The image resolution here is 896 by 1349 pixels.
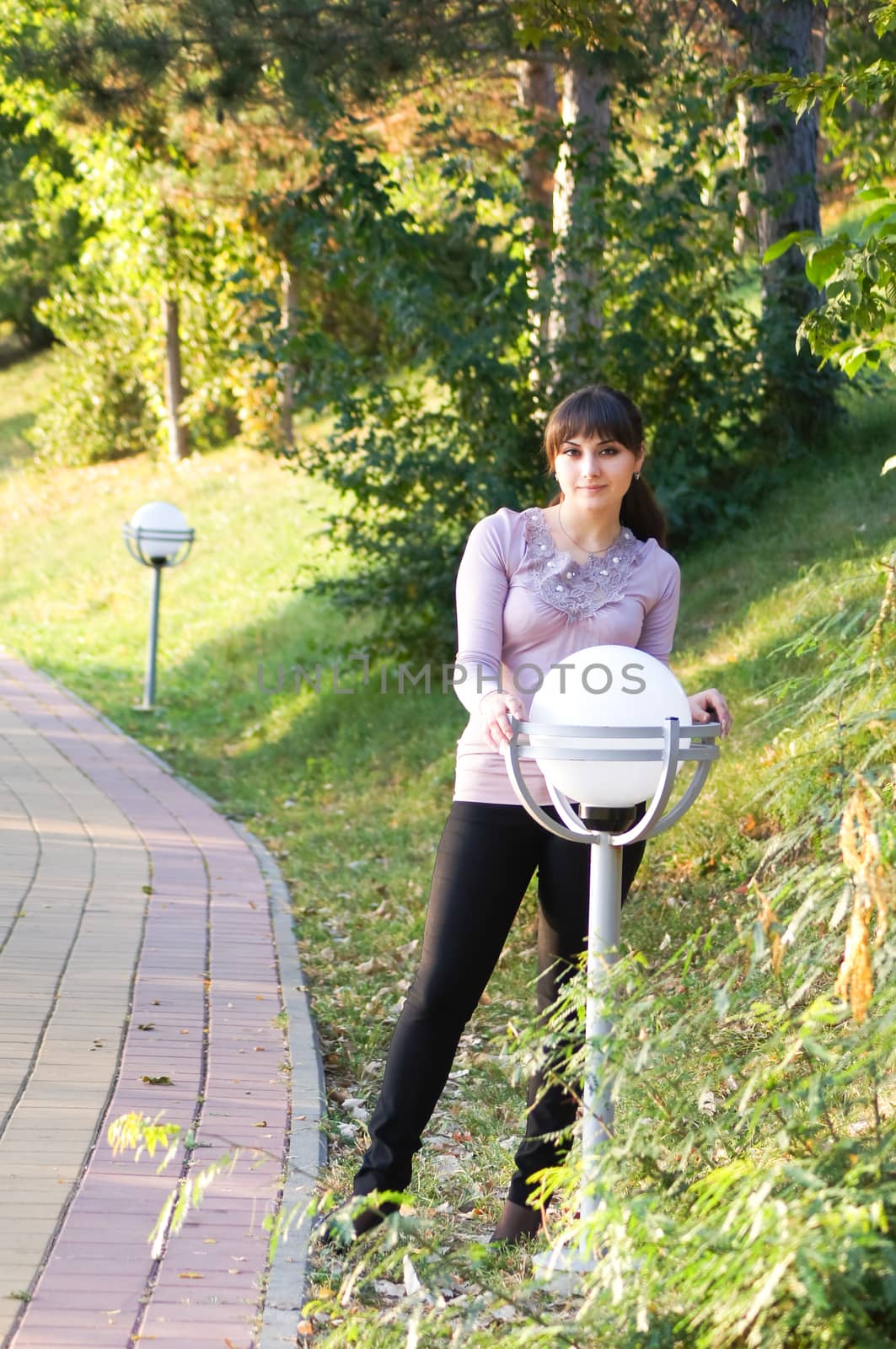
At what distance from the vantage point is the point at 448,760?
8.71 metres

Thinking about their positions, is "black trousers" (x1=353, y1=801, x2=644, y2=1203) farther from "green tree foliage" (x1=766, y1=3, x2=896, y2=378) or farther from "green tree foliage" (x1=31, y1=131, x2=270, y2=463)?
"green tree foliage" (x1=31, y1=131, x2=270, y2=463)

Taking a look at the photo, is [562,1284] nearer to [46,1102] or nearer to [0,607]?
[46,1102]

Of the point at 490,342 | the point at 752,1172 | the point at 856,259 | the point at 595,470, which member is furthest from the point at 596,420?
the point at 490,342

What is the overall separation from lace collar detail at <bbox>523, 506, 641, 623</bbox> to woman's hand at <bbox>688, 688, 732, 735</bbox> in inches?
12.9

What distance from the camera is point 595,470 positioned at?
3.27m

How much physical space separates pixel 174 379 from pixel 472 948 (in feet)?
79.1

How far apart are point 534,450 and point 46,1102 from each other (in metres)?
6.05

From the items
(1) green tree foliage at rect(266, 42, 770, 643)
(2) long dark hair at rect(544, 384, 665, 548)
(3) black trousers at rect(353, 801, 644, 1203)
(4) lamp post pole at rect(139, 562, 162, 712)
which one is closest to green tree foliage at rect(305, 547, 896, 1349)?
(3) black trousers at rect(353, 801, 644, 1203)

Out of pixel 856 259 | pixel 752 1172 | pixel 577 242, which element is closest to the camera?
pixel 752 1172

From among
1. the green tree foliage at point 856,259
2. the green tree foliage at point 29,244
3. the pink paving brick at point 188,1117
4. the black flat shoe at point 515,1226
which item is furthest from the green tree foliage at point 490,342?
the green tree foliage at point 29,244

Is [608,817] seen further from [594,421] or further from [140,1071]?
[140,1071]

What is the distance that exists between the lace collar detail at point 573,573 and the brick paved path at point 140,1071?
1.37 metres

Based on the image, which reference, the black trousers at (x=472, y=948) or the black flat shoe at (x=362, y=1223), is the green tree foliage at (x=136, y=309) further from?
the black flat shoe at (x=362, y=1223)

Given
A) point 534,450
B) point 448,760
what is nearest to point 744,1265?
point 448,760
